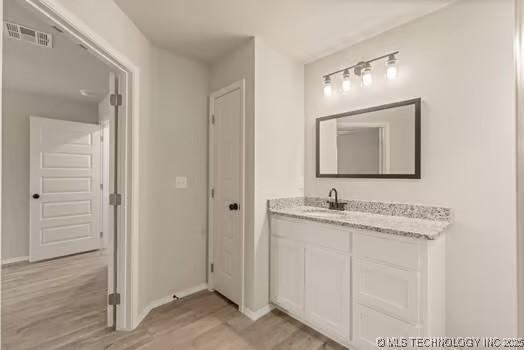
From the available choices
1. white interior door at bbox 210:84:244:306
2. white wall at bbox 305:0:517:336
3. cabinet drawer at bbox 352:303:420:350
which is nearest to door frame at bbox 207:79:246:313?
white interior door at bbox 210:84:244:306

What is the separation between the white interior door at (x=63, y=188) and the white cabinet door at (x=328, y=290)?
3687 millimetres

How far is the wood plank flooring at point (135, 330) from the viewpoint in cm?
196

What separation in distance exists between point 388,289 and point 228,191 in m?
1.61

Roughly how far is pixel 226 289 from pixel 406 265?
1.74m

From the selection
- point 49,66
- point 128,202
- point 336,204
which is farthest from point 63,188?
point 336,204

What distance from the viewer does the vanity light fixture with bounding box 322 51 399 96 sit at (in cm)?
207

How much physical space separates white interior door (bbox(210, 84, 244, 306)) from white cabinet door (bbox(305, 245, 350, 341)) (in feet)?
2.24

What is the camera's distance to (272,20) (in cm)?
208

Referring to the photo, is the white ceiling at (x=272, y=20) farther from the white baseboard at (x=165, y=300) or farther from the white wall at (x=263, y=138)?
the white baseboard at (x=165, y=300)

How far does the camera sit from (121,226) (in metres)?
2.14

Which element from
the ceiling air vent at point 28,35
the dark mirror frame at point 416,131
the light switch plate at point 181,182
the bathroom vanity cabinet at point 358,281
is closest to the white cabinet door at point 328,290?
the bathroom vanity cabinet at point 358,281

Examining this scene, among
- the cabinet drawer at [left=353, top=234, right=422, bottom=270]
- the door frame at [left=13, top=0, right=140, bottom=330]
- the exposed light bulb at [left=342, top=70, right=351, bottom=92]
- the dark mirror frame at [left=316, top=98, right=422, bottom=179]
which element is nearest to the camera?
the cabinet drawer at [left=353, top=234, right=422, bottom=270]

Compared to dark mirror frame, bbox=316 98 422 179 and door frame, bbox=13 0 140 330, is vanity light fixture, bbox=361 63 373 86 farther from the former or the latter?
door frame, bbox=13 0 140 330

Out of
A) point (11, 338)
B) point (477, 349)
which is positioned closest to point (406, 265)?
point (477, 349)
